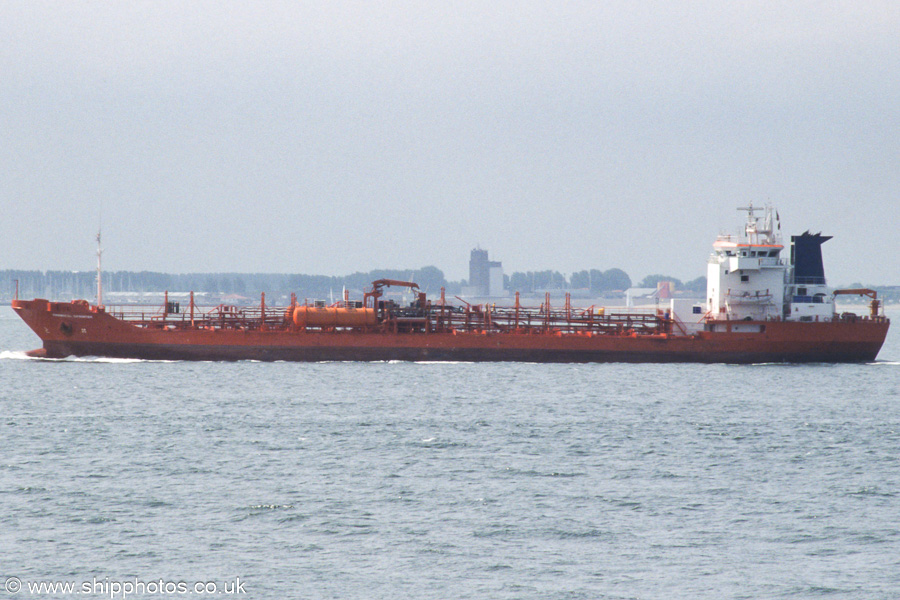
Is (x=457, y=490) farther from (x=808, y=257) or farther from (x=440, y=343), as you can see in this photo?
(x=808, y=257)

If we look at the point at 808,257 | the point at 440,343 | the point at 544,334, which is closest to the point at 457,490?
the point at 440,343

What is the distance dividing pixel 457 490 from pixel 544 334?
95.3 feet

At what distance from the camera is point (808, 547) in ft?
68.4

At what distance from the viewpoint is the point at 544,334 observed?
177 ft

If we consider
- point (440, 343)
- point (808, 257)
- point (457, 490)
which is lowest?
point (457, 490)

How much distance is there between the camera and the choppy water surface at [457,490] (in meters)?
19.3

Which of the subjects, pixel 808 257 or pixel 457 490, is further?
pixel 808 257

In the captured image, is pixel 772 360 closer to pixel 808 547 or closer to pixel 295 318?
pixel 295 318

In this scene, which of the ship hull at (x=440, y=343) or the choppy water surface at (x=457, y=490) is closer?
the choppy water surface at (x=457, y=490)

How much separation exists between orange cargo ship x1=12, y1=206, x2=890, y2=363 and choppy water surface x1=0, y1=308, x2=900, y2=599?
7814 mm

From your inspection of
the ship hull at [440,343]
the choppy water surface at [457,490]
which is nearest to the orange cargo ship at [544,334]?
the ship hull at [440,343]

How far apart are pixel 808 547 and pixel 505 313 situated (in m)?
36.6

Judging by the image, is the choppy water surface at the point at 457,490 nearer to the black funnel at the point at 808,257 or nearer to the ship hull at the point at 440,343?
the ship hull at the point at 440,343

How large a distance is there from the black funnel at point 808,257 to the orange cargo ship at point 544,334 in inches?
34.3
